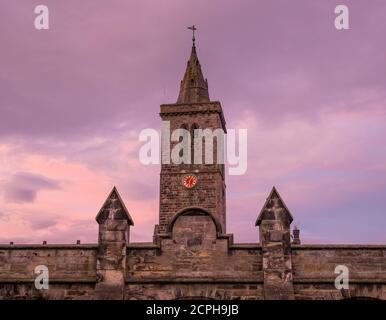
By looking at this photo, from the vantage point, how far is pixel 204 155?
42.1m

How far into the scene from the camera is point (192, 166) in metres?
41.6

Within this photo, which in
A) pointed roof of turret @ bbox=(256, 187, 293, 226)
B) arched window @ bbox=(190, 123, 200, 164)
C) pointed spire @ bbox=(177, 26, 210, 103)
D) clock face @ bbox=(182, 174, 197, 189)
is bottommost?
pointed roof of turret @ bbox=(256, 187, 293, 226)

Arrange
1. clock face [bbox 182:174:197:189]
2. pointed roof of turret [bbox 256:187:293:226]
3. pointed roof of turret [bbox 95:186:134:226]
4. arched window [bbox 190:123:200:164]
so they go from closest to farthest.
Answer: pointed roof of turret [bbox 256:187:293:226]
pointed roof of turret [bbox 95:186:134:226]
clock face [bbox 182:174:197:189]
arched window [bbox 190:123:200:164]

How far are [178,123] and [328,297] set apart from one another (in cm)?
3084

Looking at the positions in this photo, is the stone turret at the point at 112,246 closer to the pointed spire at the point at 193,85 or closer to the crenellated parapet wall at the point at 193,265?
the crenellated parapet wall at the point at 193,265

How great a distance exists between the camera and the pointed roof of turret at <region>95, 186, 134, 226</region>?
1406 cm

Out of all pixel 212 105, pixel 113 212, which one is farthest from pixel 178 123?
pixel 113 212

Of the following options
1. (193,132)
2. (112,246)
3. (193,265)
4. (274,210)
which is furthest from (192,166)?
(193,265)

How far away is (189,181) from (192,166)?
127 cm

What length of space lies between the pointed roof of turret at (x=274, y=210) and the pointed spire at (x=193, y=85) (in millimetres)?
30586

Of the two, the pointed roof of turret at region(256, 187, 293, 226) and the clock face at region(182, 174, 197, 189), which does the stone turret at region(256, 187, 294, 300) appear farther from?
the clock face at region(182, 174, 197, 189)

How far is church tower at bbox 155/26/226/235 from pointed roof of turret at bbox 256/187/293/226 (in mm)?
25351

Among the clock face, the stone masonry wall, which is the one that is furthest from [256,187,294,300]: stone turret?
the clock face

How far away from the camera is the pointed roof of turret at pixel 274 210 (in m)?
13.9
